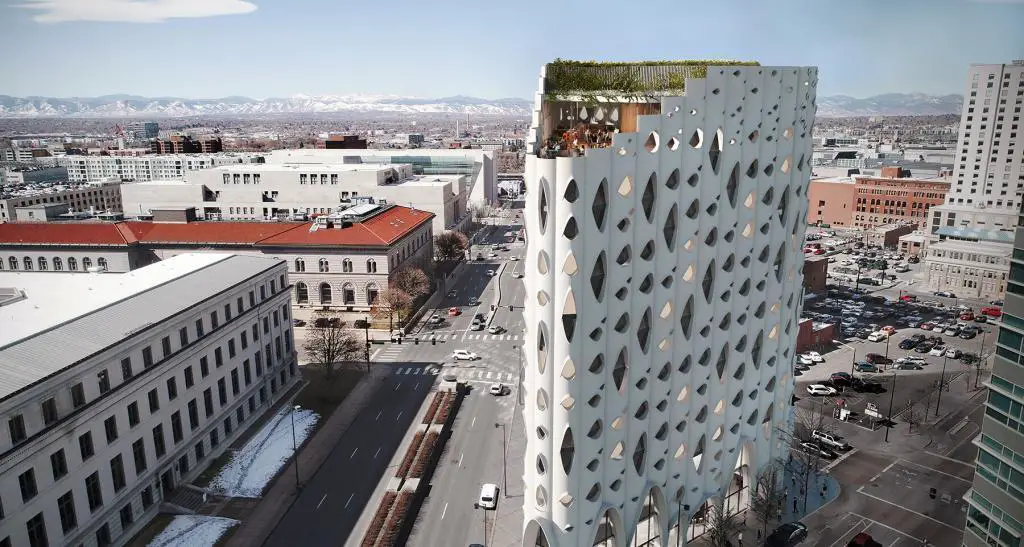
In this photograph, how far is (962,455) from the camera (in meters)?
64.2

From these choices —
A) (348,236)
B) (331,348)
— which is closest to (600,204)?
(331,348)

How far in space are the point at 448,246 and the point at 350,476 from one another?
84.6 metres

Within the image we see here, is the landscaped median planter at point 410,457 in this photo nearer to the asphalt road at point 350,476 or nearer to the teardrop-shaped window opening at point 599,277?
the asphalt road at point 350,476

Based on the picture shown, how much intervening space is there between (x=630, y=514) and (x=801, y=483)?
22.6 meters

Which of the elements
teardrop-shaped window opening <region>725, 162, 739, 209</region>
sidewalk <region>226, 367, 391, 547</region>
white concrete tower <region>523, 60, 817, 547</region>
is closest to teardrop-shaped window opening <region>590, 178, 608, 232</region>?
white concrete tower <region>523, 60, 817, 547</region>

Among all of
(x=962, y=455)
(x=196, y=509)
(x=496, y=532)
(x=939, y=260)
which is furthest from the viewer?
(x=939, y=260)

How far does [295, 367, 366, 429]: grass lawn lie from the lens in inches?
2968

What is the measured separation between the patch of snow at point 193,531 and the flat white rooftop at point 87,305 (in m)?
15.6

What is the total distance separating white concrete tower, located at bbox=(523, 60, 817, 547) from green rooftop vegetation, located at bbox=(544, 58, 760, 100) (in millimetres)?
103

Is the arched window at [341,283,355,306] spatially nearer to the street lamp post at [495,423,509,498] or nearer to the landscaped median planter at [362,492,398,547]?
the street lamp post at [495,423,509,498]

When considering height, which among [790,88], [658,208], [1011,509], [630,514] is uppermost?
[790,88]

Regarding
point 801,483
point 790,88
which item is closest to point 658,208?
point 790,88

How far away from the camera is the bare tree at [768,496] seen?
2002 inches

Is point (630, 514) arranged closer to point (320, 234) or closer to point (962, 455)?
point (962, 455)
